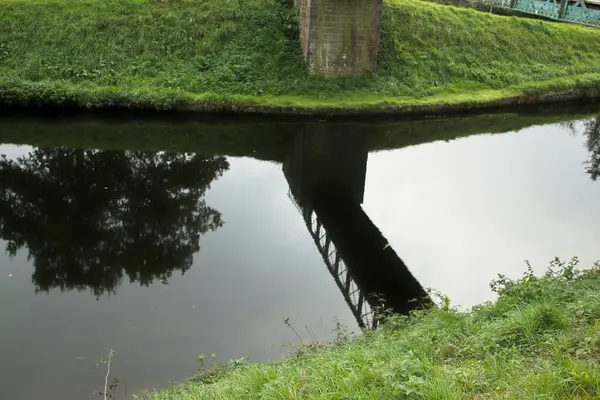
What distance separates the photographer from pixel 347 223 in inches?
509

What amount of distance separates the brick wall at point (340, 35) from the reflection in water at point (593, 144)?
28.4 feet

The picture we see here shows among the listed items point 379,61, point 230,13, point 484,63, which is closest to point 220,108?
point 230,13

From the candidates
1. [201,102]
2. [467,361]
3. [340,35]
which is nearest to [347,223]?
[467,361]

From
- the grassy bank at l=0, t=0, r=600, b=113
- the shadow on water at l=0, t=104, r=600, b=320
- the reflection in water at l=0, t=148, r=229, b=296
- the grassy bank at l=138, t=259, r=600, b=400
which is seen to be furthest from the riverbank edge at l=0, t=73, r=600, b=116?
the grassy bank at l=138, t=259, r=600, b=400

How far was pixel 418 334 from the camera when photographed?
700 cm

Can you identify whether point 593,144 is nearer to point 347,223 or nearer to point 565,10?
point 565,10

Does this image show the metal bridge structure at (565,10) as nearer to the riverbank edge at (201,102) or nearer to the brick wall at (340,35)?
the riverbank edge at (201,102)

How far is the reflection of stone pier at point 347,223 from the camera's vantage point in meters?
9.99

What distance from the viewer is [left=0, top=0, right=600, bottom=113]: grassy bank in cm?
1983

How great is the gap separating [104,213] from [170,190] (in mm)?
1998

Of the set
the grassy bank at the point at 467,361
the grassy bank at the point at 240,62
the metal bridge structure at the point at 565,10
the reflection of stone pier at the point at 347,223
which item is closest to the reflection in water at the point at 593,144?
the grassy bank at the point at 240,62

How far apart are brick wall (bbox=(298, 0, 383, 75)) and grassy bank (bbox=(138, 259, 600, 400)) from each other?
1491 cm

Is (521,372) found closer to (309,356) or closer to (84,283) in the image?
(309,356)

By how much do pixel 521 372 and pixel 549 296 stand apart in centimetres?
270
